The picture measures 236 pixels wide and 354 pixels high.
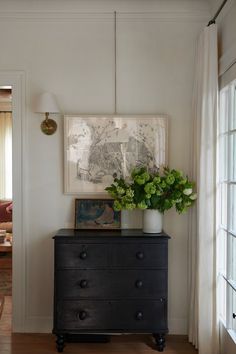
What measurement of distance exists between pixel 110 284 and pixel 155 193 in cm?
78

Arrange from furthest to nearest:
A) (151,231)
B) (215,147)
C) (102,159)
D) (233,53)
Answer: (102,159) → (151,231) → (215,147) → (233,53)

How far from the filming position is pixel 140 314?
10.7 ft

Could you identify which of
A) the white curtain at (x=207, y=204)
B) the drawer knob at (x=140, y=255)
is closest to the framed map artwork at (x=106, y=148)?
the white curtain at (x=207, y=204)

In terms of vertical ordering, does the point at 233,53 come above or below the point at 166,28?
below

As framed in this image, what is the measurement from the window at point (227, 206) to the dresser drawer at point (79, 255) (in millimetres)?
890

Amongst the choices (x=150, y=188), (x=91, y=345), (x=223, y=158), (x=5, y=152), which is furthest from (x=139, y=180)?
(x=5, y=152)

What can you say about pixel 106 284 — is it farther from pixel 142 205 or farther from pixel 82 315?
pixel 142 205

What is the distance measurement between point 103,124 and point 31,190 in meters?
0.84

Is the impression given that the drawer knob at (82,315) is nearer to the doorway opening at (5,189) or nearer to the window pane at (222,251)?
the window pane at (222,251)

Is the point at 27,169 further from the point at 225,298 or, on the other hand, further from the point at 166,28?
the point at 225,298

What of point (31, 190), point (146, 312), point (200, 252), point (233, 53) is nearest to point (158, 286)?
point (146, 312)

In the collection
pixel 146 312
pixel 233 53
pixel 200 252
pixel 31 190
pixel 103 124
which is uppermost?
pixel 233 53

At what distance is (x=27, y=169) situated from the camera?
3.71m

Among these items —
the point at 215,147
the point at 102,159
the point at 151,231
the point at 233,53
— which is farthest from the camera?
the point at 102,159
